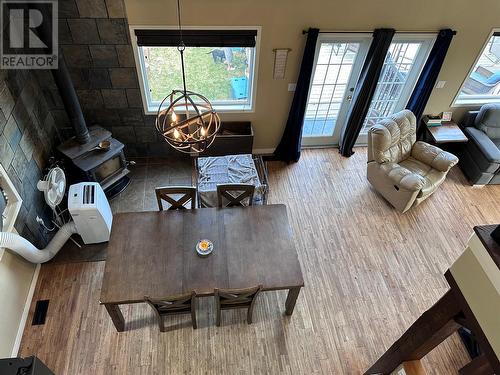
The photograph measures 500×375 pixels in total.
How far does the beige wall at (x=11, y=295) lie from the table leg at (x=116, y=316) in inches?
37.7

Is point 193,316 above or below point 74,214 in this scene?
below

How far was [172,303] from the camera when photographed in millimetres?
3066

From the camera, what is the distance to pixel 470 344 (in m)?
3.62

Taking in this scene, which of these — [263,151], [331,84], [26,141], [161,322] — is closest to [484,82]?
[331,84]

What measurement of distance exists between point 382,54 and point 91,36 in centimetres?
356

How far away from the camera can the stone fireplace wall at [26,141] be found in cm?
343

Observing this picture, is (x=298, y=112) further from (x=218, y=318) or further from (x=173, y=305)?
(x=173, y=305)

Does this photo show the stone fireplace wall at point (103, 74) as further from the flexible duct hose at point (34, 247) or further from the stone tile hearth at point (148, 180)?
the flexible duct hose at point (34, 247)

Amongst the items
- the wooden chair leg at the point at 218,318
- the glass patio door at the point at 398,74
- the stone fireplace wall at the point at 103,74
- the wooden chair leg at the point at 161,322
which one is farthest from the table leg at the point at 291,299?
the glass patio door at the point at 398,74

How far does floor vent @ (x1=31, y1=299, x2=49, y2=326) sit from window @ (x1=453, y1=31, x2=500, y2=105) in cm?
607

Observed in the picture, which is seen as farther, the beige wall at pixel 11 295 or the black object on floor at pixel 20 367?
the beige wall at pixel 11 295

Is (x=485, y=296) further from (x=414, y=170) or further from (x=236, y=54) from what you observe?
(x=236, y=54)

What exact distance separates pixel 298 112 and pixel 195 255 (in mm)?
2633

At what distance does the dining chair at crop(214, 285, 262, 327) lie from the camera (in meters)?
2.96
